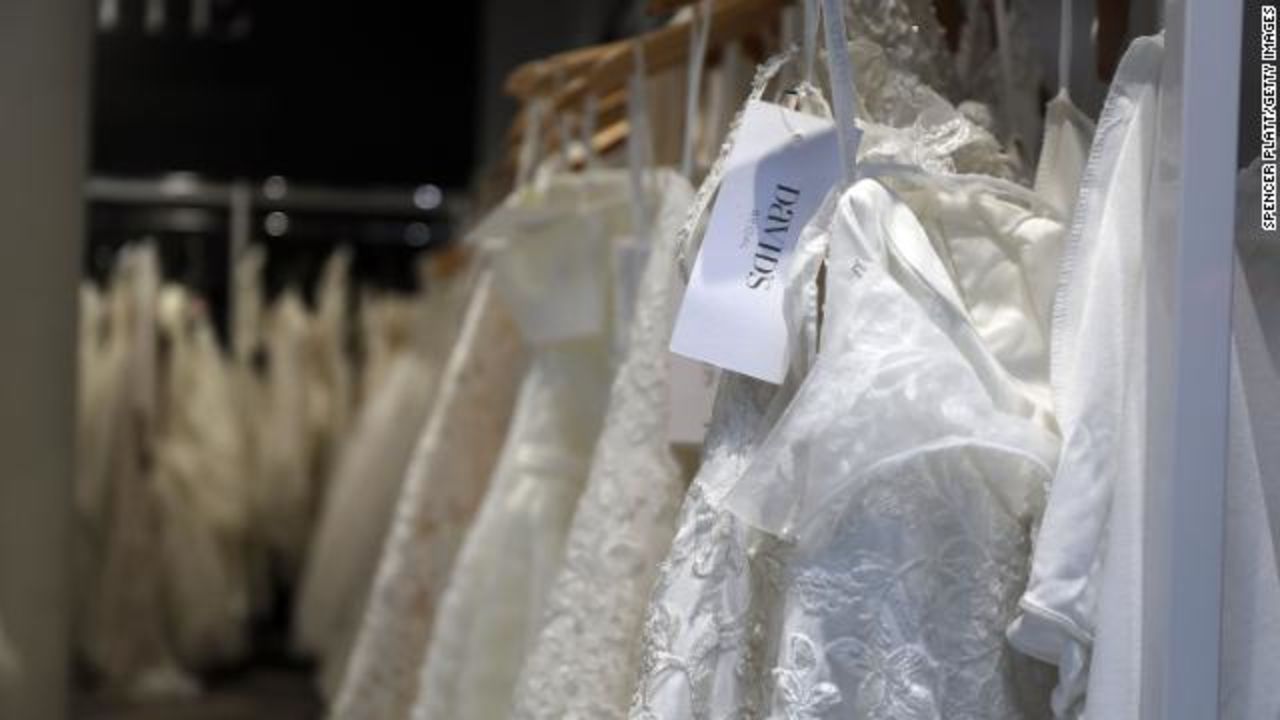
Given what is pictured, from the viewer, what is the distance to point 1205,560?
784mm

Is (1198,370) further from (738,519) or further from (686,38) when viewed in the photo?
(686,38)

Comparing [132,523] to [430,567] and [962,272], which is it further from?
[962,272]

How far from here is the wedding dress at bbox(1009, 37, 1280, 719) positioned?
80 centimetres

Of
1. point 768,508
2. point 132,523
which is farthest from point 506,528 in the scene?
point 132,523

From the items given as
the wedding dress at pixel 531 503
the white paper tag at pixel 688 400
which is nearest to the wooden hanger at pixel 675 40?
the wedding dress at pixel 531 503

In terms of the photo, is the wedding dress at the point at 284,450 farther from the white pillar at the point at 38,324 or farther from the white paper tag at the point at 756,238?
the white paper tag at the point at 756,238

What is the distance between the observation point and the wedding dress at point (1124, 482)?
800 millimetres

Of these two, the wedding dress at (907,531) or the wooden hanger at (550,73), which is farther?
the wooden hanger at (550,73)
